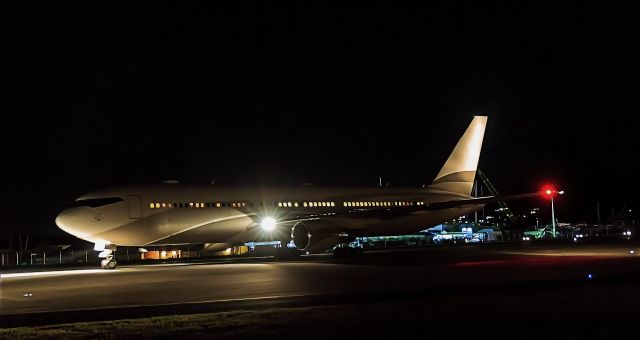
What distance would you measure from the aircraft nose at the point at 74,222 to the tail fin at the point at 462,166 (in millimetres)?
24196

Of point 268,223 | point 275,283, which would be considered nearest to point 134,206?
point 268,223

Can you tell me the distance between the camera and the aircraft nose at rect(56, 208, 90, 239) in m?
33.8

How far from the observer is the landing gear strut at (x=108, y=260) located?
3403 centimetres

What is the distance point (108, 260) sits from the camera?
34.2 metres

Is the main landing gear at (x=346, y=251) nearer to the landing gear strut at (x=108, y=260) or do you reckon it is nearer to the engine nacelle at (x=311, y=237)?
the engine nacelle at (x=311, y=237)

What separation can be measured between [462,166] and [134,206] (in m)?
24.1

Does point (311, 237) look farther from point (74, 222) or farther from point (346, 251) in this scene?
point (74, 222)

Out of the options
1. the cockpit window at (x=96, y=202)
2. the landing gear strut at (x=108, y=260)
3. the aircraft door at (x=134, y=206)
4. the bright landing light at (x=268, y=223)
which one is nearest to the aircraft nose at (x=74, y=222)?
the cockpit window at (x=96, y=202)

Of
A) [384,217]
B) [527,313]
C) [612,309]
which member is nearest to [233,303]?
[527,313]

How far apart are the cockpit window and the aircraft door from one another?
47 centimetres

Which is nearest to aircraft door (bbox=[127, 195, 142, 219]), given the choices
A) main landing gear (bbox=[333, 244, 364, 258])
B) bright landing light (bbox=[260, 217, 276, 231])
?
bright landing light (bbox=[260, 217, 276, 231])

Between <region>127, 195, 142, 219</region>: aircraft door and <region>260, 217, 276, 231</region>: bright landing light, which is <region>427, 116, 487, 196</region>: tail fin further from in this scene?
<region>127, 195, 142, 219</region>: aircraft door

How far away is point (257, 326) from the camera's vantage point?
42.4 feet

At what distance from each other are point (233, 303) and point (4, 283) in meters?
13.0
